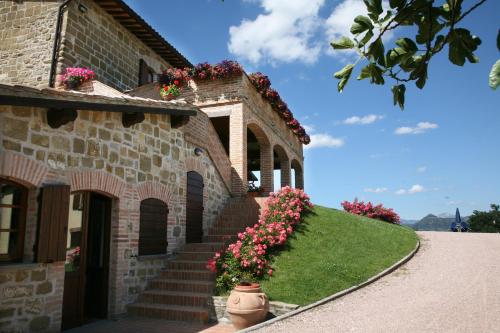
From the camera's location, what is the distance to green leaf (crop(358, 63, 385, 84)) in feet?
6.10

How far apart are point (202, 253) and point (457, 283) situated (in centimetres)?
596

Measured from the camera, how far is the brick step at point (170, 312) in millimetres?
7301

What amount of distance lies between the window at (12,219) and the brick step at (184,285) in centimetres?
316

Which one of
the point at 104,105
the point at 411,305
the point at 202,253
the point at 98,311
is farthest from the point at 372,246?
the point at 104,105

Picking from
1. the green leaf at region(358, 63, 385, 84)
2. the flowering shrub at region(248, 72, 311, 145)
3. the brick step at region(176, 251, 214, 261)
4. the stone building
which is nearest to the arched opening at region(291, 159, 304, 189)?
the flowering shrub at region(248, 72, 311, 145)

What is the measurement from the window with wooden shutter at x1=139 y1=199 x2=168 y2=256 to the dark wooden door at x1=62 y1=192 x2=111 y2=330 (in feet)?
2.72

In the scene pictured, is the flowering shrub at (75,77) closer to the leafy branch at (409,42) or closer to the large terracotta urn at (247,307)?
the large terracotta urn at (247,307)

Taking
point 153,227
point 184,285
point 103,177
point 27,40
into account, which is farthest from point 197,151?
point 27,40

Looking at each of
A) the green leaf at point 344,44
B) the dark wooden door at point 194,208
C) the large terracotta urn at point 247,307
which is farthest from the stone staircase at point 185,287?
the green leaf at point 344,44

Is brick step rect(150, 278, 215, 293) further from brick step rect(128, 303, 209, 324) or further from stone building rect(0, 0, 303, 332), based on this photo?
brick step rect(128, 303, 209, 324)

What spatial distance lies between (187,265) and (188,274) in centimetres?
31

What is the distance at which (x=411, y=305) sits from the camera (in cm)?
697

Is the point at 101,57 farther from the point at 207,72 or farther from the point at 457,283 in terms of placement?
the point at 457,283

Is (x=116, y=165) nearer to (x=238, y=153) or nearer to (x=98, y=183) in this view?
(x=98, y=183)
